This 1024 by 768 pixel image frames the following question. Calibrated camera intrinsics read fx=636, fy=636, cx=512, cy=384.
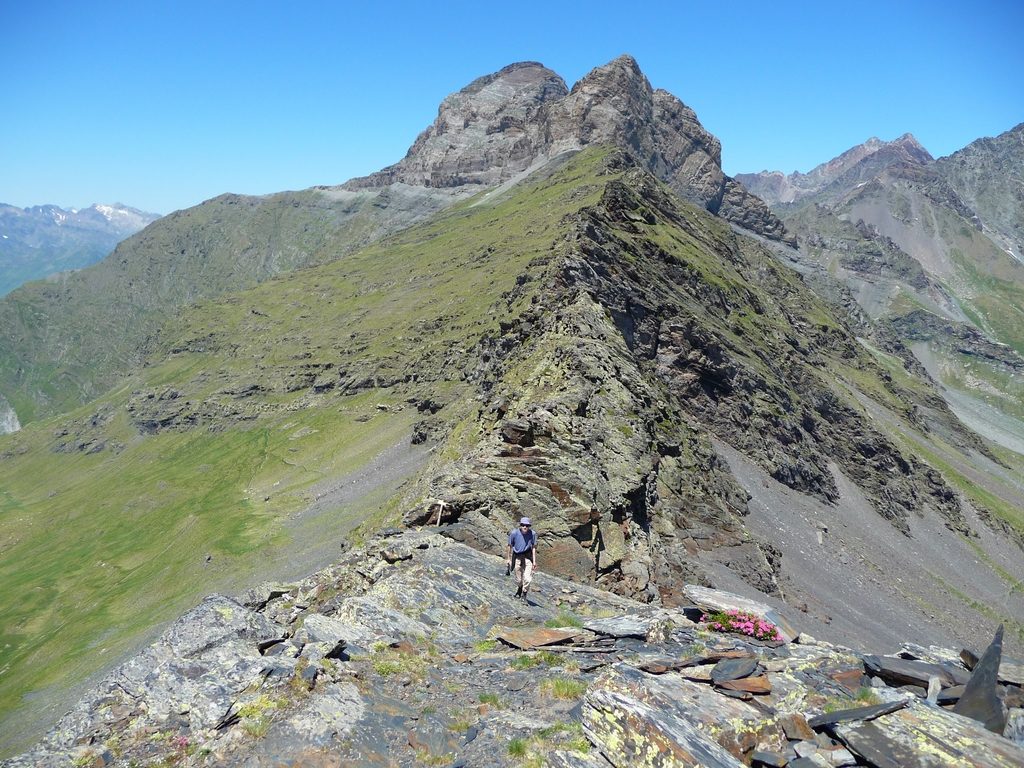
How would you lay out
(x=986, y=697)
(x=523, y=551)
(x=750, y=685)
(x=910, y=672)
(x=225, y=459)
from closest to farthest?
(x=986, y=697) → (x=750, y=685) → (x=910, y=672) → (x=523, y=551) → (x=225, y=459)

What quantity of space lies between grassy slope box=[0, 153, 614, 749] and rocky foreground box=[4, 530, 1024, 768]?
55.7 meters

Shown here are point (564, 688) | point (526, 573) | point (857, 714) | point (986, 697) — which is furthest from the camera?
point (526, 573)

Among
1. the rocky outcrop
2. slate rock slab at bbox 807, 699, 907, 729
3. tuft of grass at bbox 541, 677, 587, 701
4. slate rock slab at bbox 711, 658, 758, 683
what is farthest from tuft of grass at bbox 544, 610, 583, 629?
slate rock slab at bbox 807, 699, 907, 729

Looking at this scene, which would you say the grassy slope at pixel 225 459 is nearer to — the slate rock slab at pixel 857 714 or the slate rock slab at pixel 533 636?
the slate rock slab at pixel 533 636

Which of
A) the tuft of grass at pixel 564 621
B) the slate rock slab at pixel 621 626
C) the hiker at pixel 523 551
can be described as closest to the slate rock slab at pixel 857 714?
the slate rock slab at pixel 621 626

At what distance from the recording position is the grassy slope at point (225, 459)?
84.2 metres

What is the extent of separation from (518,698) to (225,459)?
132 metres

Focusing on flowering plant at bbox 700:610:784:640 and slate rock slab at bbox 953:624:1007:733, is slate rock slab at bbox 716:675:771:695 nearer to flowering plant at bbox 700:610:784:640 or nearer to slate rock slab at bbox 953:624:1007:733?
slate rock slab at bbox 953:624:1007:733

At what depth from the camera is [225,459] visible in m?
133

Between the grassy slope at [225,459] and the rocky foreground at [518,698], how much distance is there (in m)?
55.7

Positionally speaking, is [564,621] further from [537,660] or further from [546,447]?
[546,447]

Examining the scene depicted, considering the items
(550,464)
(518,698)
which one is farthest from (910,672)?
(550,464)

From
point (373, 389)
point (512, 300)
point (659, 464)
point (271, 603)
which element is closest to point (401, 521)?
point (271, 603)

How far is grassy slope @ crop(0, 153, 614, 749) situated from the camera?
84.2 meters
